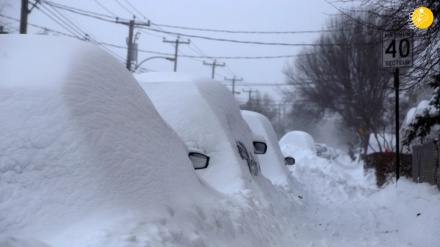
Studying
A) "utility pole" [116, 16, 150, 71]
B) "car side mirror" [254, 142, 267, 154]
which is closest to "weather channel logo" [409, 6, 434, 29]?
"car side mirror" [254, 142, 267, 154]

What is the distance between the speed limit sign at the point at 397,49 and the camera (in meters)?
9.04

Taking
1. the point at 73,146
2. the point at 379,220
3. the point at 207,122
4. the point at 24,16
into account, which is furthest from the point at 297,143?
the point at 73,146

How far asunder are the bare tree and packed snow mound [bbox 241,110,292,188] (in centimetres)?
1847

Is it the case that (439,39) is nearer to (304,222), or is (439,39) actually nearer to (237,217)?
(304,222)

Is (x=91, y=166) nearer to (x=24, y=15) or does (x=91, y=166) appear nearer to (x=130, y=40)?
(x=24, y=15)

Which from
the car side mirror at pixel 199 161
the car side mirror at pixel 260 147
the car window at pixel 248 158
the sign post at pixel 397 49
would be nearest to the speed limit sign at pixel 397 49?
the sign post at pixel 397 49

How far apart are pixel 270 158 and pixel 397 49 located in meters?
3.82

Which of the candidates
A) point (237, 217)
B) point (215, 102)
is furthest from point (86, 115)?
point (215, 102)

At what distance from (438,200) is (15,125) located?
25.4ft

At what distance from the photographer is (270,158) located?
1237 cm

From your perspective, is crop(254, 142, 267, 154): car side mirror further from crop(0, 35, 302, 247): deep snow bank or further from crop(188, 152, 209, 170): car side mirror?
crop(0, 35, 302, 247): deep snow bank

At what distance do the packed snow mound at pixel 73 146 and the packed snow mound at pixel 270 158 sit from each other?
737 cm

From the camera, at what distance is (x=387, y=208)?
11797mm

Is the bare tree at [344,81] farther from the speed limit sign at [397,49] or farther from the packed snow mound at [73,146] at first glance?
the packed snow mound at [73,146]
